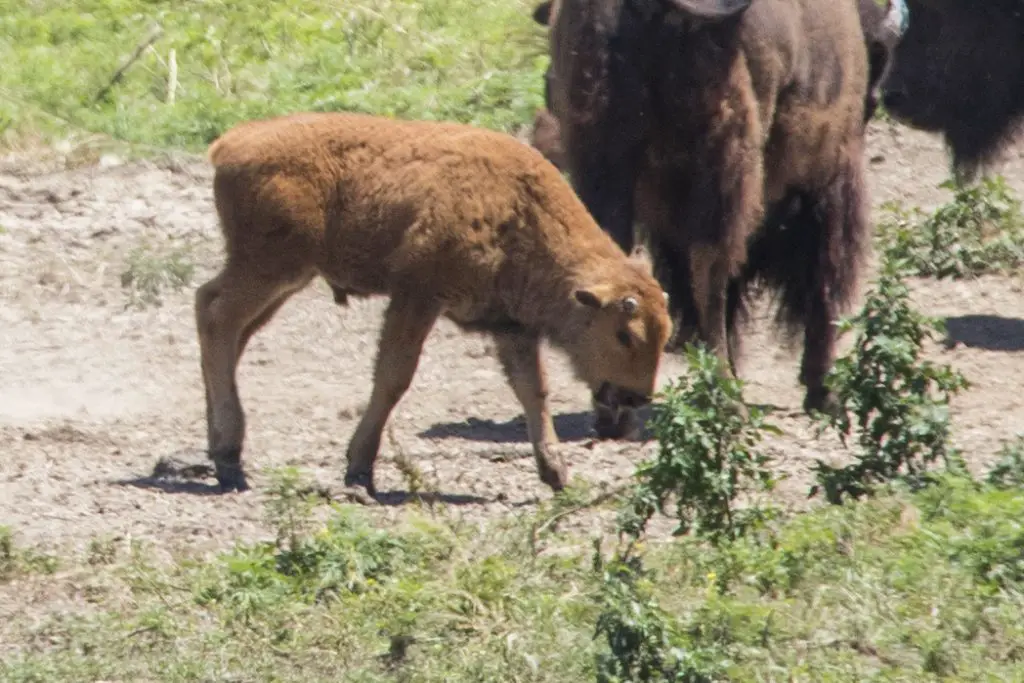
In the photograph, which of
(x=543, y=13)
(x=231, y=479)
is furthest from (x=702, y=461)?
(x=543, y=13)

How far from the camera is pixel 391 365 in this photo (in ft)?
24.7

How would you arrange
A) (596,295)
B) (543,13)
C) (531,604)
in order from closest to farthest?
(531,604) → (596,295) → (543,13)

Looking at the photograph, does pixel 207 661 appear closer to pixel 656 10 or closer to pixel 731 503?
pixel 731 503

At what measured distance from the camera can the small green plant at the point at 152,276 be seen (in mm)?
10508

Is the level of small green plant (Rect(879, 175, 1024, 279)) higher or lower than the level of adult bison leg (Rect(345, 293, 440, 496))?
lower

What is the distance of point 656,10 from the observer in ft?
27.4

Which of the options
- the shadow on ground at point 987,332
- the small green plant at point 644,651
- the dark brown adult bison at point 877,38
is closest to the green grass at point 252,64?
the dark brown adult bison at point 877,38

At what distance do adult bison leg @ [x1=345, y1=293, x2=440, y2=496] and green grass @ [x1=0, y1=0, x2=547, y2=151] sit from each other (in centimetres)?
416

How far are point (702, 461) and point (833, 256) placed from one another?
3.67m

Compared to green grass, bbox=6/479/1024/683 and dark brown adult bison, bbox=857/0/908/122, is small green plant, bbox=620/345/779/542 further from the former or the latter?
dark brown adult bison, bbox=857/0/908/122

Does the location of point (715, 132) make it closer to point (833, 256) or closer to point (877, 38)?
point (833, 256)

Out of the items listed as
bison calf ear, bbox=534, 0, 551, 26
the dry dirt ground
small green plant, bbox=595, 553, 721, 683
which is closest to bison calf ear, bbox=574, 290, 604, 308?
the dry dirt ground

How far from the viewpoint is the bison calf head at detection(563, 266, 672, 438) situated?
25.0 ft

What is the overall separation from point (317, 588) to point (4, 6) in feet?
31.9
